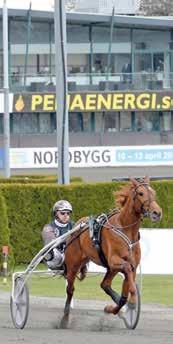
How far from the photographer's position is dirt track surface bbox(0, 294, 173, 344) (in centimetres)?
1121

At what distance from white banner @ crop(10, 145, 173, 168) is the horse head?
3800cm

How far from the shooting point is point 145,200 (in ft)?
39.5

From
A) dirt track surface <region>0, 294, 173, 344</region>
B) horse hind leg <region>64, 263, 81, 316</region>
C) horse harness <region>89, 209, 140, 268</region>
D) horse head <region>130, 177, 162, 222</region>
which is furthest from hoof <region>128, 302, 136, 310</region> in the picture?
horse hind leg <region>64, 263, 81, 316</region>

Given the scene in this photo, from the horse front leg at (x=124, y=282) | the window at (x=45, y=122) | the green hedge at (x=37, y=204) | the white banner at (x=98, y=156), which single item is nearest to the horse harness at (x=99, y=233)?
the horse front leg at (x=124, y=282)

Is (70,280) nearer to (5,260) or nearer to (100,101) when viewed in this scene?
(5,260)

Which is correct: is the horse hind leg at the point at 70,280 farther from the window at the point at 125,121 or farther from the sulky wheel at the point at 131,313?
the window at the point at 125,121

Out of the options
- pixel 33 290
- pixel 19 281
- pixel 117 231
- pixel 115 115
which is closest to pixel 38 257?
pixel 19 281

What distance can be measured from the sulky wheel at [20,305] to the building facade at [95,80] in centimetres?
4205

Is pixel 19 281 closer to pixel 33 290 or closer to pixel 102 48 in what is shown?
pixel 33 290

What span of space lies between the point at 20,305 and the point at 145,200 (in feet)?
6.41

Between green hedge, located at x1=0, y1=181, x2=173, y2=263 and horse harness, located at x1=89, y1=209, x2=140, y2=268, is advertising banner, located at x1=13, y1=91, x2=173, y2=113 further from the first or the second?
horse harness, located at x1=89, y1=209, x2=140, y2=268

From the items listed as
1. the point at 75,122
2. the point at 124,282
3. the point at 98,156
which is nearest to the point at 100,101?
the point at 75,122

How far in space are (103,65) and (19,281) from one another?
47392 mm

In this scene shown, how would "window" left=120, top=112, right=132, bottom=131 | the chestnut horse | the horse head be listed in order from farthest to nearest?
"window" left=120, top=112, right=132, bottom=131 < the chestnut horse < the horse head
